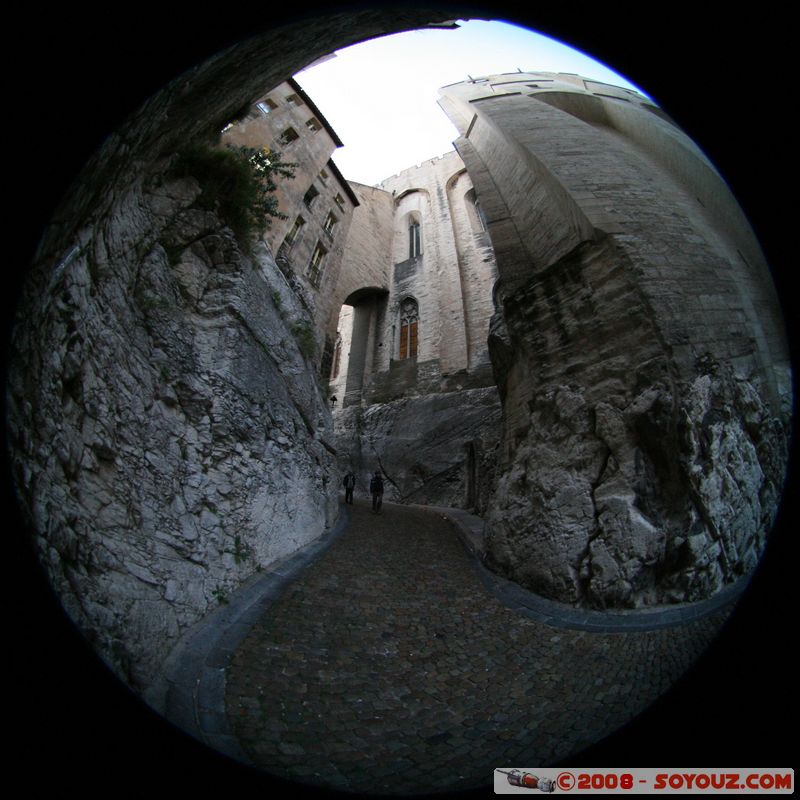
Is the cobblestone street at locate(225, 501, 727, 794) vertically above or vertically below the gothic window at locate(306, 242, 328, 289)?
below

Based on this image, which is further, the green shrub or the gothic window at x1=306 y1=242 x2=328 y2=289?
the gothic window at x1=306 y1=242 x2=328 y2=289

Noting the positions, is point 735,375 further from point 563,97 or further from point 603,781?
point 563,97

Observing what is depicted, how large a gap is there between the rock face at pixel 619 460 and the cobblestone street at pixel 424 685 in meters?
0.64

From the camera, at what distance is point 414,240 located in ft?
76.6

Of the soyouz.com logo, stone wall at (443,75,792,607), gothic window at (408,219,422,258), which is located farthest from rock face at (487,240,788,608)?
gothic window at (408,219,422,258)

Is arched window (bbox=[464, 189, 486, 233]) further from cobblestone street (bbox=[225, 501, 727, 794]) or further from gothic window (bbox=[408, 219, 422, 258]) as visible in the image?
cobblestone street (bbox=[225, 501, 727, 794])

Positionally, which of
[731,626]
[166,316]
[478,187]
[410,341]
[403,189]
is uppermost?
[403,189]

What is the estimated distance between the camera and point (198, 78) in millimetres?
4012

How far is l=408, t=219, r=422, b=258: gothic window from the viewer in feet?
74.7

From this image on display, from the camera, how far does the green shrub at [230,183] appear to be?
647 cm

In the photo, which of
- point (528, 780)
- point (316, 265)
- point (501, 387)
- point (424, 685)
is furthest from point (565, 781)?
point (316, 265)

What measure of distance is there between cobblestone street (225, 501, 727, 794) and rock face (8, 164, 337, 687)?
996mm

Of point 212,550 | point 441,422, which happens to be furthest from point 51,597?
point 441,422

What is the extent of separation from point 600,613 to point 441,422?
1134 centimetres
